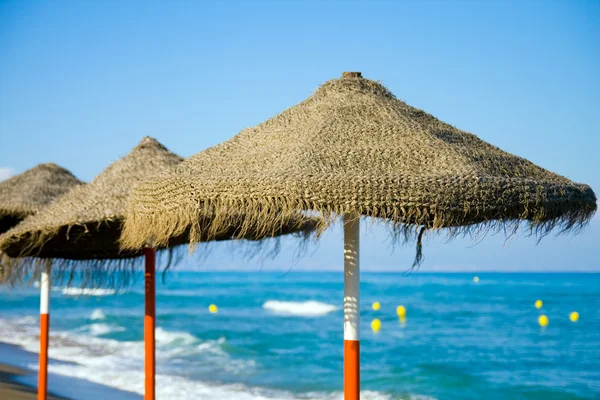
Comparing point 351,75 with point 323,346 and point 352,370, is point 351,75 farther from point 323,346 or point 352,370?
point 323,346

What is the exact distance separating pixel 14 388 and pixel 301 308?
18.4 meters

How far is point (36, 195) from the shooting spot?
6613 millimetres

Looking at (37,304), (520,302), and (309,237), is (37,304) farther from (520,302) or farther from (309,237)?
(309,237)

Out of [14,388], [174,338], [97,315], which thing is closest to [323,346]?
[174,338]

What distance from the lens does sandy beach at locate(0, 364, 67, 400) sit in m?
8.41

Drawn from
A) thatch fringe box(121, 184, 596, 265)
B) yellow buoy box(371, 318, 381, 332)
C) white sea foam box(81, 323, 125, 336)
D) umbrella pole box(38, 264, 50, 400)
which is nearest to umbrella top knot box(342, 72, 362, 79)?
thatch fringe box(121, 184, 596, 265)

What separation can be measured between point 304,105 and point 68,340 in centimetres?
1555

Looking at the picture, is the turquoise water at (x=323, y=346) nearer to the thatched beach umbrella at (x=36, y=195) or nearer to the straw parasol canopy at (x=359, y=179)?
the thatched beach umbrella at (x=36, y=195)

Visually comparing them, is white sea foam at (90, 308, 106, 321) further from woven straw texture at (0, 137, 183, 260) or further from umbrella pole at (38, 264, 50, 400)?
woven straw texture at (0, 137, 183, 260)

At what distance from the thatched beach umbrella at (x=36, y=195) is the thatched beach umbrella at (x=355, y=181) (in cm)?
305

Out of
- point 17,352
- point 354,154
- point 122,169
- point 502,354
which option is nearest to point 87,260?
point 122,169

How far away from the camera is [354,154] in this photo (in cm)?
296

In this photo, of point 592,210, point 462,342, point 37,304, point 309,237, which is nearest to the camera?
point 592,210

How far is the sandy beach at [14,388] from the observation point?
27.6 feet
